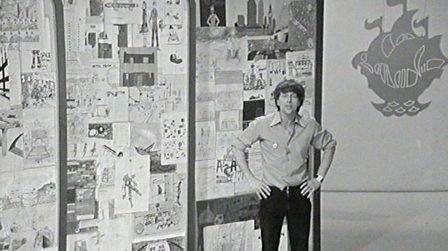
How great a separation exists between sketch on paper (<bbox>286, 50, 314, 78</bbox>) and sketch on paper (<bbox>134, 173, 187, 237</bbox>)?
97cm

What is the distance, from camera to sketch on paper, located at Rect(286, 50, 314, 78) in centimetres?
528

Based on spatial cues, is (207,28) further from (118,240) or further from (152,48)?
(118,240)

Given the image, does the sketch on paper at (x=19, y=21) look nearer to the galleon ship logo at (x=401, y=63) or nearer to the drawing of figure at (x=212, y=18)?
the drawing of figure at (x=212, y=18)

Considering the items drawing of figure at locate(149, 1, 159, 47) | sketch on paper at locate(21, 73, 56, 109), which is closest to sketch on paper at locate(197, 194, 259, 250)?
drawing of figure at locate(149, 1, 159, 47)

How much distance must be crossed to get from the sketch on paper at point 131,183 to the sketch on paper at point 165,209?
Result: 0.05m

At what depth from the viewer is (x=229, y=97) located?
16.9ft

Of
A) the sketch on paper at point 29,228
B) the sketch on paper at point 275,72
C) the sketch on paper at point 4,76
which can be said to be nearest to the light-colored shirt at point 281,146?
the sketch on paper at point 275,72

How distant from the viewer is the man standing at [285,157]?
4.36 metres

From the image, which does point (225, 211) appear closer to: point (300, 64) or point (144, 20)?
point (300, 64)

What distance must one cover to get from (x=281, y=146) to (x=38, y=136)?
1.27 meters

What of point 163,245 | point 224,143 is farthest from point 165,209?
point 224,143

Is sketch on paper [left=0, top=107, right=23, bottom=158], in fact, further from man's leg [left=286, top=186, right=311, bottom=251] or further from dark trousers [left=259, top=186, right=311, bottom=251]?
man's leg [left=286, top=186, right=311, bottom=251]

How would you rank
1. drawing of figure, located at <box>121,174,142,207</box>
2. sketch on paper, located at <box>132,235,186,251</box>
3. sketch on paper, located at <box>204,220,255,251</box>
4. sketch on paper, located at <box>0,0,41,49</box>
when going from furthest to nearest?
sketch on paper, located at <box>204,220,255,251</box> → sketch on paper, located at <box>132,235,186,251</box> → drawing of figure, located at <box>121,174,142,207</box> → sketch on paper, located at <box>0,0,41,49</box>

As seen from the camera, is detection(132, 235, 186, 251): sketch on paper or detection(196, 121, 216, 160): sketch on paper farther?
detection(196, 121, 216, 160): sketch on paper
